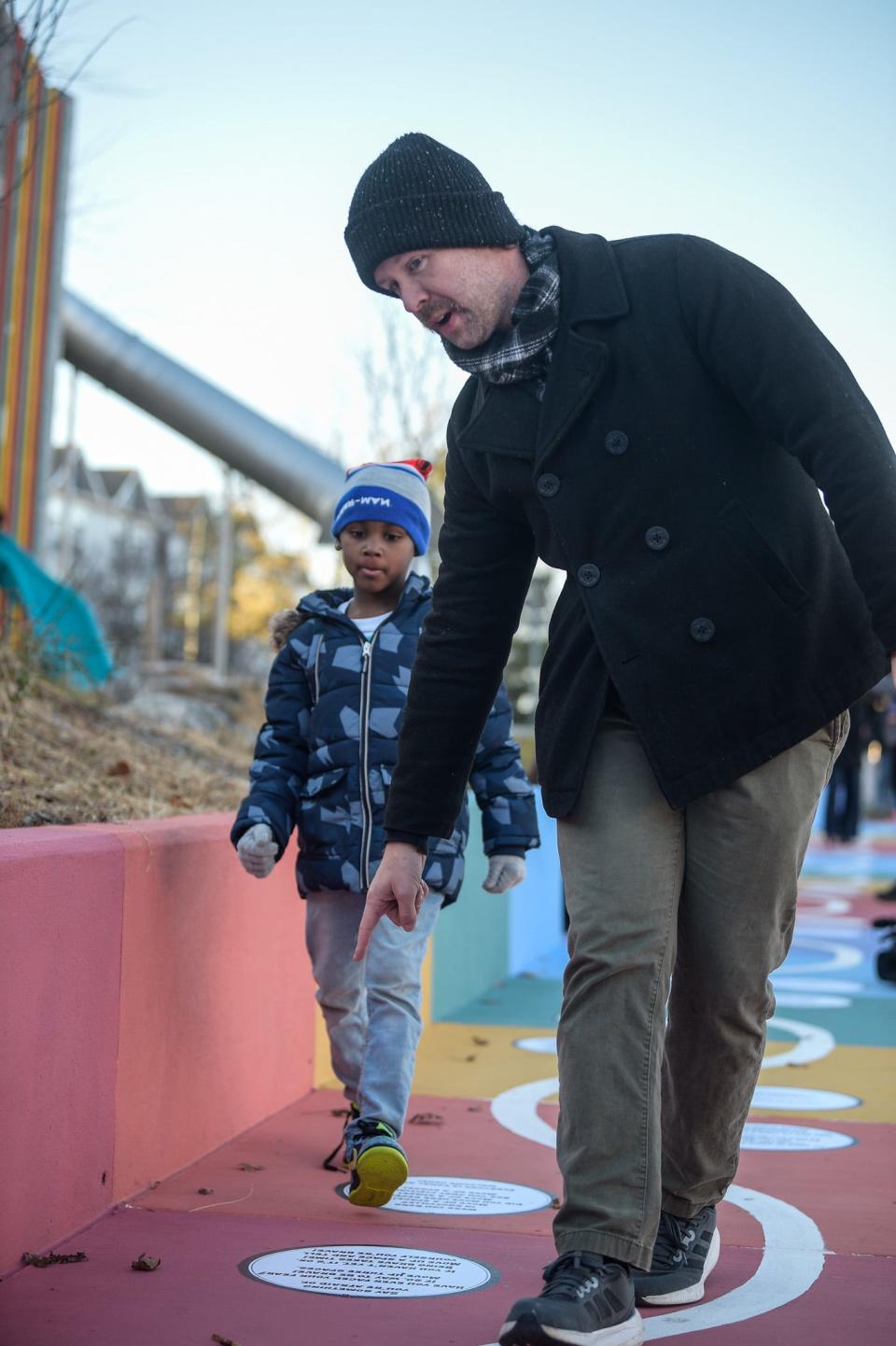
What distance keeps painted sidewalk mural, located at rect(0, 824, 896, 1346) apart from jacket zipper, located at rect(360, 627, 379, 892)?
811 mm

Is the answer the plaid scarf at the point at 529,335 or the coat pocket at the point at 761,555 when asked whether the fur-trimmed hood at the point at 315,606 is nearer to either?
the plaid scarf at the point at 529,335

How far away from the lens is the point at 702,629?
262 centimetres

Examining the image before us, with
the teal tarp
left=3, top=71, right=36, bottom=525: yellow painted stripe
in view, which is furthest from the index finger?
left=3, top=71, right=36, bottom=525: yellow painted stripe

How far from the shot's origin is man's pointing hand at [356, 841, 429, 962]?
2.96 meters

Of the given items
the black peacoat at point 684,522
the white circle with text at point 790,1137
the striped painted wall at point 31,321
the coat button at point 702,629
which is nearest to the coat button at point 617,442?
the black peacoat at point 684,522

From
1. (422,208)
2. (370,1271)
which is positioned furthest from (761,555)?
(370,1271)

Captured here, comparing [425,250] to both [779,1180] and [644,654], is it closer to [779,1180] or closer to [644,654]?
[644,654]

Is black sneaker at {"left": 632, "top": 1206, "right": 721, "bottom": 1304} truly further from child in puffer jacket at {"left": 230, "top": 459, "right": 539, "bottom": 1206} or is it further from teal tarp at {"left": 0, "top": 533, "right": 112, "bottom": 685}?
teal tarp at {"left": 0, "top": 533, "right": 112, "bottom": 685}

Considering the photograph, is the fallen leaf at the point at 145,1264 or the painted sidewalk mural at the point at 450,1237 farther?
the fallen leaf at the point at 145,1264

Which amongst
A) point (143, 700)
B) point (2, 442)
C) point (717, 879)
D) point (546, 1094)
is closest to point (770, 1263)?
point (717, 879)

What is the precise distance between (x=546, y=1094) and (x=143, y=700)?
608 centimetres

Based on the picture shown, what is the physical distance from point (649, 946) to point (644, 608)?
57 centimetres

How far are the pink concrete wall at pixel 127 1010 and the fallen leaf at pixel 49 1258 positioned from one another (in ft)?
0.11

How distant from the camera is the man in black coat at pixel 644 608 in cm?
259
